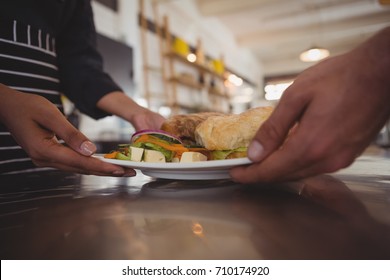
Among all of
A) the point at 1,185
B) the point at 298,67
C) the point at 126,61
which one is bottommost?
the point at 1,185

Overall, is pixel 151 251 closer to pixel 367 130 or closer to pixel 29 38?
pixel 367 130

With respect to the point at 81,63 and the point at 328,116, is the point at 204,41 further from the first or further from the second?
the point at 328,116

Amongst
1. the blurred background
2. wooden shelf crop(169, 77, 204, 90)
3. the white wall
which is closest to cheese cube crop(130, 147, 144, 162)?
the blurred background

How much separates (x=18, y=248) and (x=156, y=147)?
40cm

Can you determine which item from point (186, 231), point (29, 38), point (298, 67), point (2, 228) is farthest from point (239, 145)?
point (298, 67)

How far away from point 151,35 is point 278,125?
4.46 meters

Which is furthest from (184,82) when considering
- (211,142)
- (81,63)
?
(211,142)

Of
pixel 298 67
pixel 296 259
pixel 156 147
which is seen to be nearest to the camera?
pixel 296 259

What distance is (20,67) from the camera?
3.51 ft

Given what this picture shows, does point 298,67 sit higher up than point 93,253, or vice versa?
point 298,67

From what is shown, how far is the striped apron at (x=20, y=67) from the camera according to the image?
103 cm

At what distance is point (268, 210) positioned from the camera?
452 mm

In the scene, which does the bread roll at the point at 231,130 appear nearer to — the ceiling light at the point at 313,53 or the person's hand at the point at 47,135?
the person's hand at the point at 47,135
